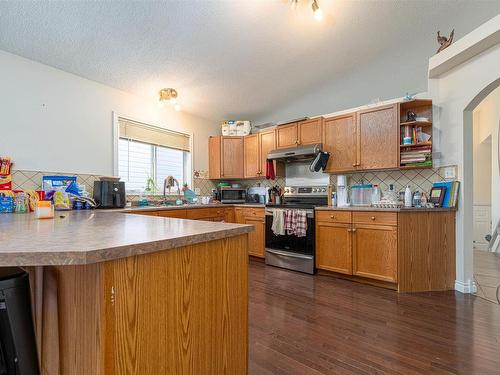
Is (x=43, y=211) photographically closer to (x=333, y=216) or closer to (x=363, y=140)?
(x=333, y=216)

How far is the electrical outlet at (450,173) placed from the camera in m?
2.62

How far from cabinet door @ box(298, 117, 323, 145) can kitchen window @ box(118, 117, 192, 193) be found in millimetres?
1888

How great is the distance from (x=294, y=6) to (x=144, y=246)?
7.47 feet

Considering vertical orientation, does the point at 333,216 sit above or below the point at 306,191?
below

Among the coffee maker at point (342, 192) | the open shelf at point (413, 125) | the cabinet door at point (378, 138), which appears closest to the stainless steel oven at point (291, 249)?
the coffee maker at point (342, 192)

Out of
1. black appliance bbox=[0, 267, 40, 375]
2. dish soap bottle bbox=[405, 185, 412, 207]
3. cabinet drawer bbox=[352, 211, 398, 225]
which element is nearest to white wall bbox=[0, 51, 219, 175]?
black appliance bbox=[0, 267, 40, 375]

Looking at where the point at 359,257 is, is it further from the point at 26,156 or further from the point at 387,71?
the point at 26,156

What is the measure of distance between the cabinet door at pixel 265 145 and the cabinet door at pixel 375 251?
69.5 inches

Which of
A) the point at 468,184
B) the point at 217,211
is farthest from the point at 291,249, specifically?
the point at 468,184

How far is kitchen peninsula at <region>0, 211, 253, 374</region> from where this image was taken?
650mm

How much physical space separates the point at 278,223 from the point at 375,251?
1199mm

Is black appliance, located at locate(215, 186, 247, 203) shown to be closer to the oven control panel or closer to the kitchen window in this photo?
the kitchen window

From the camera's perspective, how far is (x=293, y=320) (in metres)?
1.92

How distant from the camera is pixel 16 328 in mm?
748
